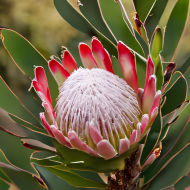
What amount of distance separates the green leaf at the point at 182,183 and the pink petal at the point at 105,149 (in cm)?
16

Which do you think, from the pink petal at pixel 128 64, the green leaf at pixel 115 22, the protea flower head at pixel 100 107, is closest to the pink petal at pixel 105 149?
the protea flower head at pixel 100 107

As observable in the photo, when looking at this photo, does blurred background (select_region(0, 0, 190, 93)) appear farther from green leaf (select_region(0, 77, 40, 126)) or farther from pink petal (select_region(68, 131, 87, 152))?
pink petal (select_region(68, 131, 87, 152))

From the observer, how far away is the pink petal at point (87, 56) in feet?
2.19

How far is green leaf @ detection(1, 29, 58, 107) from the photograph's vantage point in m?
0.67

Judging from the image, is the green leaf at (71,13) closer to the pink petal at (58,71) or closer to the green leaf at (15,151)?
the pink petal at (58,71)

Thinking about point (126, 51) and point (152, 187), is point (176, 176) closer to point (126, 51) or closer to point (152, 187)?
point (152, 187)

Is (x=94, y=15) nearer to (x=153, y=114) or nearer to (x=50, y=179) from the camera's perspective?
(x=153, y=114)

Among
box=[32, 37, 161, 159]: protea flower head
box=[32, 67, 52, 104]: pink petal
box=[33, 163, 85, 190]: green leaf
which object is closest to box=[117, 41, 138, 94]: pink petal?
box=[32, 37, 161, 159]: protea flower head

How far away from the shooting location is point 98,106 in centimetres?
55

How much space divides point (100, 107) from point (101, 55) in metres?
0.18

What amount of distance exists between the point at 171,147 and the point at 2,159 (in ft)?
1.45

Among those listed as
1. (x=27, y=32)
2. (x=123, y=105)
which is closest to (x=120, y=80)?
(x=123, y=105)

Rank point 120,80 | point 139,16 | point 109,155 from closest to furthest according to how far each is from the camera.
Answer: point 109,155 < point 120,80 < point 139,16

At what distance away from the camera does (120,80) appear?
61cm
